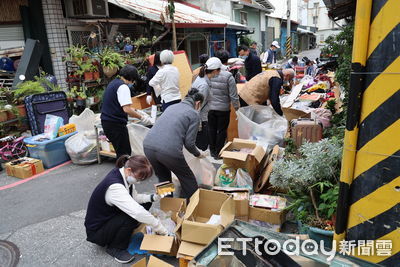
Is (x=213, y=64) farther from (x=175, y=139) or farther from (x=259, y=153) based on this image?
(x=175, y=139)

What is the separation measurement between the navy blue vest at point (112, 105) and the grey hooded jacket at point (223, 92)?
152 centimetres

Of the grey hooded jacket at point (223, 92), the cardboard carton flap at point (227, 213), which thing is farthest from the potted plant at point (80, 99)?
the cardboard carton flap at point (227, 213)

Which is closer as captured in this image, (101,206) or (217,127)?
(101,206)

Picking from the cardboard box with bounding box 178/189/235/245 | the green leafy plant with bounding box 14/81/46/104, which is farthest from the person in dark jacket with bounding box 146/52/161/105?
the cardboard box with bounding box 178/189/235/245

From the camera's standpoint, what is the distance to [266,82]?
5.29 metres

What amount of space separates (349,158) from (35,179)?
4.84 m

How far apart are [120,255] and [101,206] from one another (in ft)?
1.81

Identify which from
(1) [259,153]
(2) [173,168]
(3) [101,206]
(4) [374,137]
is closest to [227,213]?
(2) [173,168]

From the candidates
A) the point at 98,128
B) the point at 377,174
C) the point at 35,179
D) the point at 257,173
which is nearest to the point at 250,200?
the point at 257,173

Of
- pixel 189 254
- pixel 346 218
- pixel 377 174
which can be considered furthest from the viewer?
pixel 189 254

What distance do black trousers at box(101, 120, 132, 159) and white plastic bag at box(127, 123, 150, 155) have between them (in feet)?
0.43

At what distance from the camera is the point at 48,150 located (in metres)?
5.38

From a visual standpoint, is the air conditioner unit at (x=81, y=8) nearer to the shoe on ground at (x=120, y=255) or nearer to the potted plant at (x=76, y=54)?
the potted plant at (x=76, y=54)

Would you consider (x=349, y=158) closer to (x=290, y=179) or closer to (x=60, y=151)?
(x=290, y=179)
